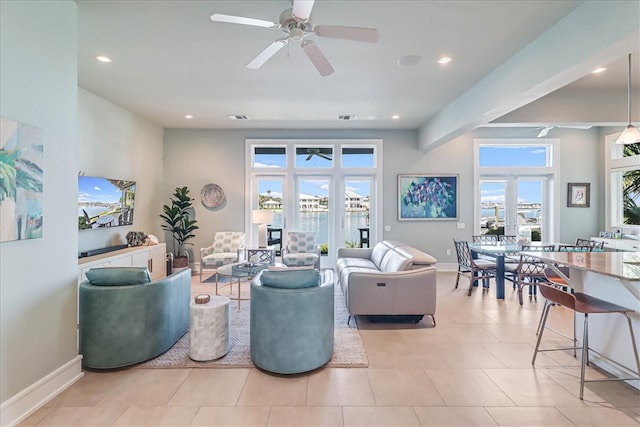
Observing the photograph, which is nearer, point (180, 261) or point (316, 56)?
point (316, 56)

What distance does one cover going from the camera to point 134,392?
2.47m

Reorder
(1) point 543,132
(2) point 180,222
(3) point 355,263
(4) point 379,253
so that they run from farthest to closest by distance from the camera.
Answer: (1) point 543,132, (2) point 180,222, (4) point 379,253, (3) point 355,263

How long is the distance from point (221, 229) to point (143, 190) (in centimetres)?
174

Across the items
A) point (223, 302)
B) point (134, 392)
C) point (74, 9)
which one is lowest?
point (134, 392)

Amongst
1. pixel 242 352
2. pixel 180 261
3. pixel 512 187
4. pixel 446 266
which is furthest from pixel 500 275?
pixel 180 261

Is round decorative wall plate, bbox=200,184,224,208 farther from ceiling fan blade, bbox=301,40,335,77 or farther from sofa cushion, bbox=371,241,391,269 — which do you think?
ceiling fan blade, bbox=301,40,335,77

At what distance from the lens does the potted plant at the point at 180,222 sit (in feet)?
21.2

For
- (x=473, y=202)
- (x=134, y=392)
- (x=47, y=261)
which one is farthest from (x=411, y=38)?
(x=473, y=202)

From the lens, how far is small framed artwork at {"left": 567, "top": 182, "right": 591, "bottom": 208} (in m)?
6.90

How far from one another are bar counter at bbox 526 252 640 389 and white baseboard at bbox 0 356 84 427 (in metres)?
4.18

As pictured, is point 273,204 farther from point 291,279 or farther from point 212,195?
point 291,279

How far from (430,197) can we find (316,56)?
5.13 metres

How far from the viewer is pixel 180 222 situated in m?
6.71

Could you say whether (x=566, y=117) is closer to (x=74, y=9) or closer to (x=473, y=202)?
(x=473, y=202)
